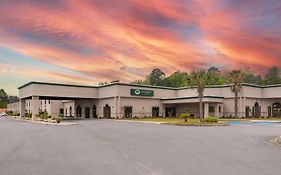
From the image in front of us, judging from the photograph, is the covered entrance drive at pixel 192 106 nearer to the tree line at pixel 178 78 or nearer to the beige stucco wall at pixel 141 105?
A: the beige stucco wall at pixel 141 105

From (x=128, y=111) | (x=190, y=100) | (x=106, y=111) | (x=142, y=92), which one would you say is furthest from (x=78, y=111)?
(x=190, y=100)

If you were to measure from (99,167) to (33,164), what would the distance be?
224 centimetres

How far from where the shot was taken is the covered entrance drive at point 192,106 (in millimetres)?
58900

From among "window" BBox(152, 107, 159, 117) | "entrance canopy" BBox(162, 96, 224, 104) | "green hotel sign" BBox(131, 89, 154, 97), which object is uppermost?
"green hotel sign" BBox(131, 89, 154, 97)

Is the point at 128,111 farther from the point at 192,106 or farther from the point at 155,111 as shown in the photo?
the point at 192,106

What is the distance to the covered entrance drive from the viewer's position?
58.9 metres

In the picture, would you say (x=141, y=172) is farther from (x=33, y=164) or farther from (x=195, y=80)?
(x=195, y=80)

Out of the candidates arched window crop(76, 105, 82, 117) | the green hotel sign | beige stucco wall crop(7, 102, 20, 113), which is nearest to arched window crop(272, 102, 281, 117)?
the green hotel sign

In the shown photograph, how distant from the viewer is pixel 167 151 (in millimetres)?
13312

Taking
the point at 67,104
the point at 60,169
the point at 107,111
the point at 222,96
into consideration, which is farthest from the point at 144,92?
the point at 60,169

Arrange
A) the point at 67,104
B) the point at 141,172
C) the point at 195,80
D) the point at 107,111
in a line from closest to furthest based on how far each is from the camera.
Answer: the point at 141,172 < the point at 195,80 < the point at 107,111 < the point at 67,104

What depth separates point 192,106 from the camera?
6750cm

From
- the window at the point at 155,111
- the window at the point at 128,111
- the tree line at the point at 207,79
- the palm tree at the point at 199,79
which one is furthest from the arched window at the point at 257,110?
the window at the point at 128,111

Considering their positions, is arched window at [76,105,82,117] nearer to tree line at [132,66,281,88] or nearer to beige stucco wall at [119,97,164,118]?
beige stucco wall at [119,97,164,118]
